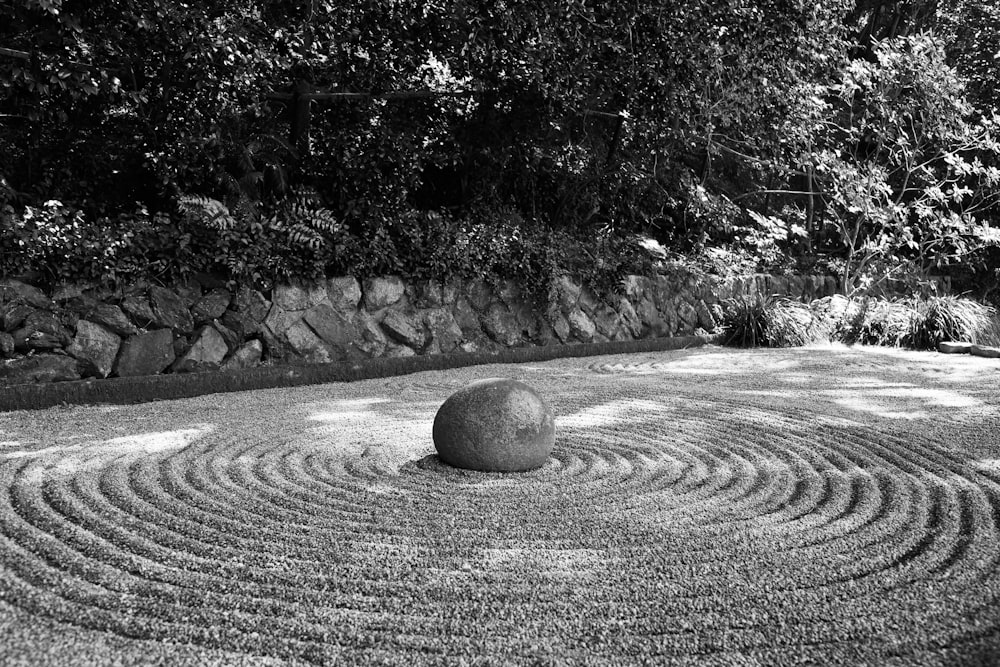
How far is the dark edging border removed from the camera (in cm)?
488

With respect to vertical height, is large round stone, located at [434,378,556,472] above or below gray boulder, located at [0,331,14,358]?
below

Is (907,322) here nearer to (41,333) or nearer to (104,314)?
(104,314)

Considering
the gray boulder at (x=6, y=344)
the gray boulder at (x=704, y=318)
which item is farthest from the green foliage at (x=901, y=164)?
the gray boulder at (x=6, y=344)

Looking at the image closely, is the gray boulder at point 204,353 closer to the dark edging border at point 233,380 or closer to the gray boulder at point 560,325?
the dark edging border at point 233,380

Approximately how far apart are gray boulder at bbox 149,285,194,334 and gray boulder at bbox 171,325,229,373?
118 millimetres

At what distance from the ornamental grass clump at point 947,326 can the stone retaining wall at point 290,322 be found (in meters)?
2.68

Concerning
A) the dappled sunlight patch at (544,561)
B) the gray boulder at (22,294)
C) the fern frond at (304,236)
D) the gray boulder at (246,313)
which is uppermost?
the fern frond at (304,236)

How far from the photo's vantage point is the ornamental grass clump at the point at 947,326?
28.8 ft

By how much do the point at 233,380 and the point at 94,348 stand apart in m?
1.00

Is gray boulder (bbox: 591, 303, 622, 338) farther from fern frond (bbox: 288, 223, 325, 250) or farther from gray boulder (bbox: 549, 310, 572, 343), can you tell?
fern frond (bbox: 288, 223, 325, 250)

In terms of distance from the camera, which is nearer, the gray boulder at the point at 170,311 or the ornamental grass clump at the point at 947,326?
the gray boulder at the point at 170,311

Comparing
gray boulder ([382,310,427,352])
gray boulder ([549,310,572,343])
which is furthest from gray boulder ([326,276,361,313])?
gray boulder ([549,310,572,343])

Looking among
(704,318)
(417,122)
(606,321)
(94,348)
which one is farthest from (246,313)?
(704,318)

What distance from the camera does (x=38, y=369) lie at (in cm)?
522
